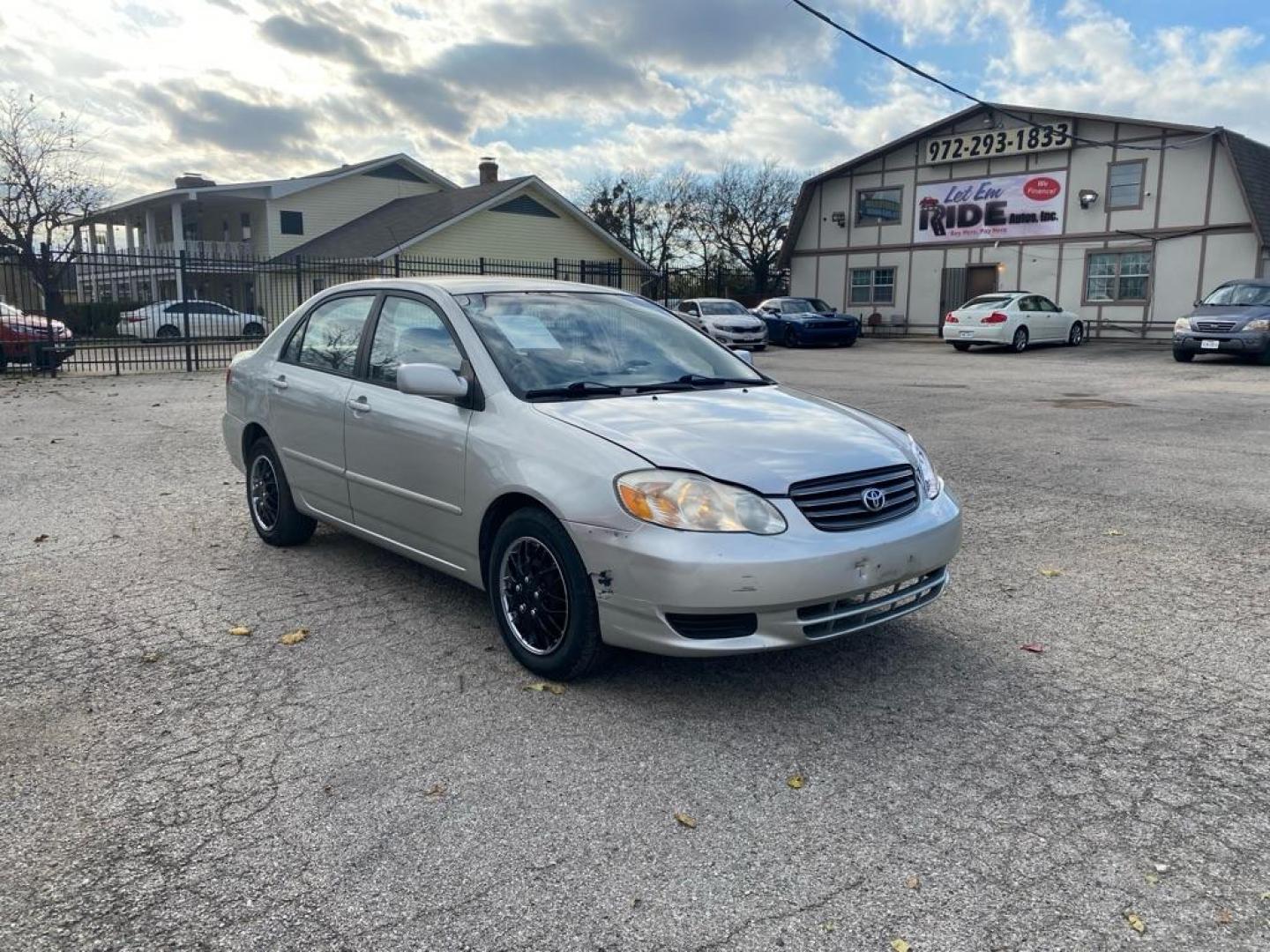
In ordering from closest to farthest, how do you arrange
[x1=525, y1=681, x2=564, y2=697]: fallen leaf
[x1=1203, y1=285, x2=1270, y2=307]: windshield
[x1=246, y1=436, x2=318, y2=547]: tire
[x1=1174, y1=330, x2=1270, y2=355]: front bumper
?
[x1=525, y1=681, x2=564, y2=697]: fallen leaf → [x1=246, y1=436, x2=318, y2=547]: tire → [x1=1174, y1=330, x2=1270, y2=355]: front bumper → [x1=1203, y1=285, x2=1270, y2=307]: windshield

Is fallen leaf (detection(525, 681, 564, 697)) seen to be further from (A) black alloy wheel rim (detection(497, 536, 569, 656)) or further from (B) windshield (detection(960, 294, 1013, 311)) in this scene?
(B) windshield (detection(960, 294, 1013, 311))

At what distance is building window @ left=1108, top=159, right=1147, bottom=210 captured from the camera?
1126 inches

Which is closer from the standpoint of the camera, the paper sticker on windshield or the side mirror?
the side mirror

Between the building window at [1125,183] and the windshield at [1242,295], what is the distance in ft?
28.7

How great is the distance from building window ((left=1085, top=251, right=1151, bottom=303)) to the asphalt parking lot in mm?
26312

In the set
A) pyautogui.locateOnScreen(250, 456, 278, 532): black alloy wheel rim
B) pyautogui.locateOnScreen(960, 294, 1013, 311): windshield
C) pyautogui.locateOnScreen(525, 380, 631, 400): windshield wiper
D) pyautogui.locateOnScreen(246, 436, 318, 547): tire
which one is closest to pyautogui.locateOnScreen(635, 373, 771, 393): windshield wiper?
pyautogui.locateOnScreen(525, 380, 631, 400): windshield wiper

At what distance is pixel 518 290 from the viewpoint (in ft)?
15.8

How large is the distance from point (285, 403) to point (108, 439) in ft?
19.7

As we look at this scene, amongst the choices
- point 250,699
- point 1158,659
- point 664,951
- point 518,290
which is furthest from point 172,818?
point 1158,659

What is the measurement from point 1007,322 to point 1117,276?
6.90m

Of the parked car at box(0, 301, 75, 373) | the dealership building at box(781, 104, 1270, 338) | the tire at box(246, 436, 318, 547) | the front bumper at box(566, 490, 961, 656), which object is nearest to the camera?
the front bumper at box(566, 490, 961, 656)

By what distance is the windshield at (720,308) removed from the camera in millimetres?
27609

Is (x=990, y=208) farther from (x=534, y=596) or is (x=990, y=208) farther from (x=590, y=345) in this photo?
(x=534, y=596)

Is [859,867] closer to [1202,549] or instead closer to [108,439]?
[1202,549]
